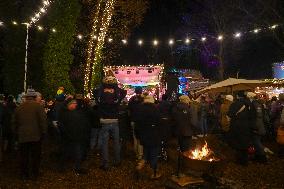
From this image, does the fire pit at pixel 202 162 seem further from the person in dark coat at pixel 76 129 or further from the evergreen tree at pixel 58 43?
the evergreen tree at pixel 58 43

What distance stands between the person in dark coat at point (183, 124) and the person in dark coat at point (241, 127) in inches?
47.7

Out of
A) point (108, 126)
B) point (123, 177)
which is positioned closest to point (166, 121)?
point (108, 126)

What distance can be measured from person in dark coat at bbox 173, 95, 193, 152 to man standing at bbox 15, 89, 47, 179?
356cm

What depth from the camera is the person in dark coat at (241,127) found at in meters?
10.9

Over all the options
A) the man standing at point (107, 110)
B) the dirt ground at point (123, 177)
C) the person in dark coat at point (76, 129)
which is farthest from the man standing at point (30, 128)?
the man standing at point (107, 110)

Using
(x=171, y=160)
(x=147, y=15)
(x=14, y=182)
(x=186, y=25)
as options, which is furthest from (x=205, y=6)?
(x=14, y=182)

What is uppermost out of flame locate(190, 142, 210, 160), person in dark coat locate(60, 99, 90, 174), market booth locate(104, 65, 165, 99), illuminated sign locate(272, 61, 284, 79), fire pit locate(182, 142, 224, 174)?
illuminated sign locate(272, 61, 284, 79)

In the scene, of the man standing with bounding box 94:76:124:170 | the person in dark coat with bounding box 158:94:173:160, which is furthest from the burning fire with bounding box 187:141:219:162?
the man standing with bounding box 94:76:124:170

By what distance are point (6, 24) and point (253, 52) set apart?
101 ft

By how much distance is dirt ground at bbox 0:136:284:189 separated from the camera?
866cm

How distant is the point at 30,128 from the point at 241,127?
5.52 m

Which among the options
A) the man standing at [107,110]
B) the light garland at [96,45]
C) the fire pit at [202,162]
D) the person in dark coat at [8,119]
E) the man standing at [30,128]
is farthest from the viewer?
the light garland at [96,45]

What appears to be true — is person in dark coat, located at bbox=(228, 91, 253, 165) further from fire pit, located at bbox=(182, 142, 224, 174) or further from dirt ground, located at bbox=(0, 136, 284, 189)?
fire pit, located at bbox=(182, 142, 224, 174)

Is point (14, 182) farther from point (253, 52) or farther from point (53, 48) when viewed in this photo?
point (253, 52)
